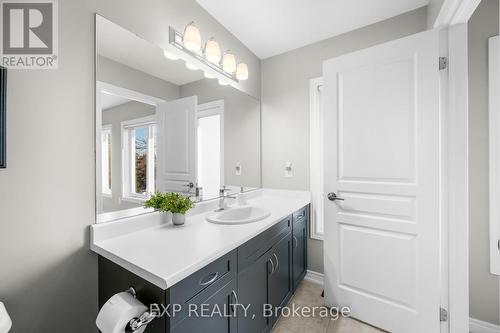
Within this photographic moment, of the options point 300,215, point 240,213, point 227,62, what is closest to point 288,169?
point 300,215

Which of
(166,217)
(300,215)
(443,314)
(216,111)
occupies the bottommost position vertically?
(443,314)

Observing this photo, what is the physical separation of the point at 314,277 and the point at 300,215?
2.43 ft

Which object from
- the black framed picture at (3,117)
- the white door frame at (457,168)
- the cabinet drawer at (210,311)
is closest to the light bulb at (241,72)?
the white door frame at (457,168)

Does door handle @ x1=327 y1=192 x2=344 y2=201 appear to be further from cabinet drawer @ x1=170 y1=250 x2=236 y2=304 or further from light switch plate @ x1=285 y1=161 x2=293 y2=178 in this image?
cabinet drawer @ x1=170 y1=250 x2=236 y2=304

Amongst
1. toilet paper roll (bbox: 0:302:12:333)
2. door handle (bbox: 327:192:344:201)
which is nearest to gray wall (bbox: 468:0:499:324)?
door handle (bbox: 327:192:344:201)

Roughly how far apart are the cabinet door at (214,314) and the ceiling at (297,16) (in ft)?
6.57

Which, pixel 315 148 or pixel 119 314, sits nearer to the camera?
pixel 119 314

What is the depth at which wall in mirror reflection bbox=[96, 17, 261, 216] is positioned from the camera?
3.80ft

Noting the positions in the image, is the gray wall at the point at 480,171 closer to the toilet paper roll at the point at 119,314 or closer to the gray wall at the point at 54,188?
the toilet paper roll at the point at 119,314

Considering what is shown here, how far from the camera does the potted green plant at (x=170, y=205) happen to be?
1299 mm

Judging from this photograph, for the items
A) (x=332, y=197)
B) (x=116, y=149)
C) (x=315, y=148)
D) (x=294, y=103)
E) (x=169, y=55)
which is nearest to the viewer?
(x=116, y=149)

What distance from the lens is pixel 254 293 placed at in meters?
1.30

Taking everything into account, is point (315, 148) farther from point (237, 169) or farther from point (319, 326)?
point (319, 326)

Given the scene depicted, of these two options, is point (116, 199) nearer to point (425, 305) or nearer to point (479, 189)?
point (425, 305)
